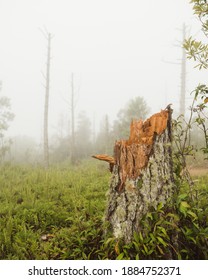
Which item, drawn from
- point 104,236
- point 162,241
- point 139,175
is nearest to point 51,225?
point 104,236

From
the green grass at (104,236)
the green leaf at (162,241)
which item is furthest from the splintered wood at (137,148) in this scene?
the green leaf at (162,241)

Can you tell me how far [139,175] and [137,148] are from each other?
338 mm

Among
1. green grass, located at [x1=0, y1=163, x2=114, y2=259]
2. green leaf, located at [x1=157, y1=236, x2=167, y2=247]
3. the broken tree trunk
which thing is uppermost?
the broken tree trunk

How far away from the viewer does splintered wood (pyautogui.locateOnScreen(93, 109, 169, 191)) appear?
280 cm

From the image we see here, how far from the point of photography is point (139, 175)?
2.77 metres

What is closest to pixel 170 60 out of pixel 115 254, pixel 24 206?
pixel 24 206

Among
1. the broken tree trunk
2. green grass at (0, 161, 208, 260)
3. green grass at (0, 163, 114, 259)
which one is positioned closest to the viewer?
green grass at (0, 161, 208, 260)

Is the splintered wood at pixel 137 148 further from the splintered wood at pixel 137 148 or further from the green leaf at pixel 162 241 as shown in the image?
the green leaf at pixel 162 241

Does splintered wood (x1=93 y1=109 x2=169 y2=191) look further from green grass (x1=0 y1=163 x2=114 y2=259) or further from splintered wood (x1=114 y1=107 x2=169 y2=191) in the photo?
green grass (x1=0 y1=163 x2=114 y2=259)

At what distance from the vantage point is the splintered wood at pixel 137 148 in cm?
280

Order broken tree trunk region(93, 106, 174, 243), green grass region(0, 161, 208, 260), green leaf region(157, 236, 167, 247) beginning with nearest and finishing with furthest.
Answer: green leaf region(157, 236, 167, 247) < green grass region(0, 161, 208, 260) < broken tree trunk region(93, 106, 174, 243)

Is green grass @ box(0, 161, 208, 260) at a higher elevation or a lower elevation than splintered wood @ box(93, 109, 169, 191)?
lower

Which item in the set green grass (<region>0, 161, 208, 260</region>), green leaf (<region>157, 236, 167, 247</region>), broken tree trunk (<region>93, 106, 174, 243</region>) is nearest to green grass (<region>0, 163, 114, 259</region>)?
green grass (<region>0, 161, 208, 260</region>)
